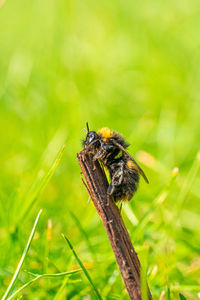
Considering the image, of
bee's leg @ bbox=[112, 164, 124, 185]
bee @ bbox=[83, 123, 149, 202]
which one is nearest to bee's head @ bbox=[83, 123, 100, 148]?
bee @ bbox=[83, 123, 149, 202]

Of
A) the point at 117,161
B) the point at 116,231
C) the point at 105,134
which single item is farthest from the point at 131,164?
the point at 116,231

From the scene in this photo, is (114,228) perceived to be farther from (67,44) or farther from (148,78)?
(67,44)

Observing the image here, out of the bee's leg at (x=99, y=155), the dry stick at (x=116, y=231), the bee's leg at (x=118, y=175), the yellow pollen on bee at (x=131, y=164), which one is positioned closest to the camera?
the dry stick at (x=116, y=231)

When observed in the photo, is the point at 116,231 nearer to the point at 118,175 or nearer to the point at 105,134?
the point at 118,175

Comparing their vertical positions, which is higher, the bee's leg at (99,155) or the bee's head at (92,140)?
the bee's head at (92,140)

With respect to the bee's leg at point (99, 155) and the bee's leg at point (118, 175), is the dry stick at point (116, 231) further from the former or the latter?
the bee's leg at point (118, 175)

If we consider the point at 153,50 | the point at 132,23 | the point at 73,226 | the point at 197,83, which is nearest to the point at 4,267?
the point at 73,226

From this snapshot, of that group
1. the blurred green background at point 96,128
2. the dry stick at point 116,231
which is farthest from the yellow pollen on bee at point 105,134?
the dry stick at point 116,231
